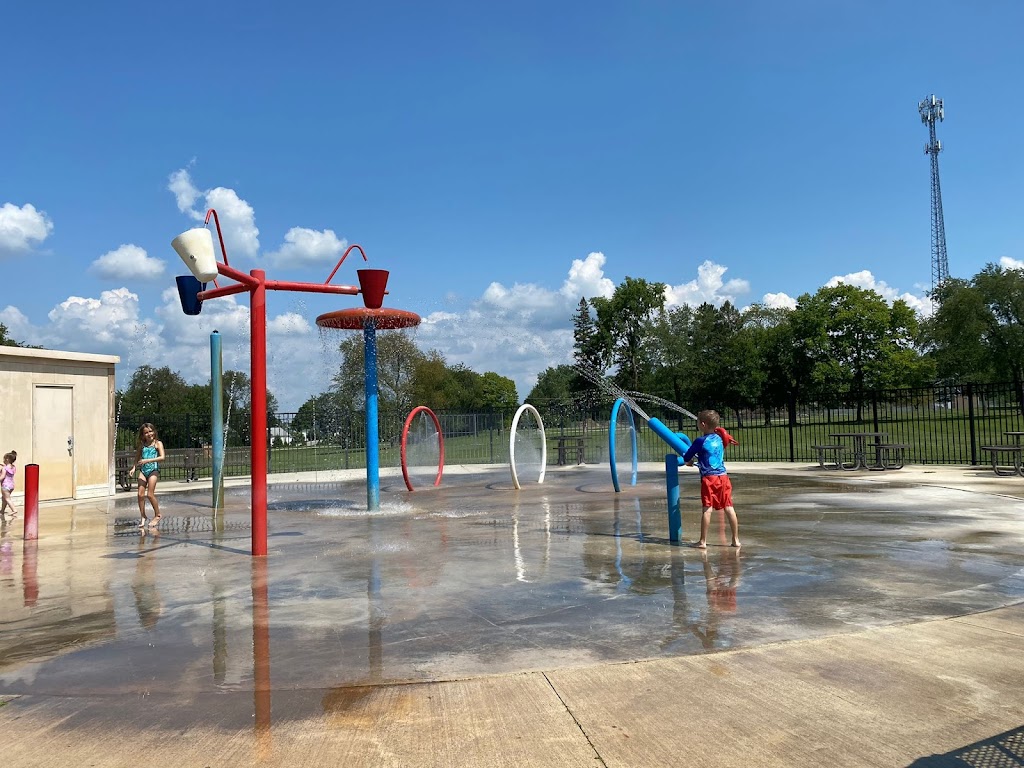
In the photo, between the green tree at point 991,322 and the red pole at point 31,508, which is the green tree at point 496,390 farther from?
the red pole at point 31,508

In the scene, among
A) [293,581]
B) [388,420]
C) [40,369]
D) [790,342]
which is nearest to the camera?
[293,581]

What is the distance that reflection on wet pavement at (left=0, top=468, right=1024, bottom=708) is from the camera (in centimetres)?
488

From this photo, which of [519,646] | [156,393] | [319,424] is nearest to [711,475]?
[519,646]

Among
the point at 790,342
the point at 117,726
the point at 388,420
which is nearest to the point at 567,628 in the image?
the point at 117,726

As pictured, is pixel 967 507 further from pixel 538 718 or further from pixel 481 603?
pixel 538 718

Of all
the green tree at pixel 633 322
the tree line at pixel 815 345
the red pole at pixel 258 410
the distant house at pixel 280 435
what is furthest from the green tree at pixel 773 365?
the red pole at pixel 258 410

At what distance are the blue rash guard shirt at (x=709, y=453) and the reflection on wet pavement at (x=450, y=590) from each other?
0.95 metres

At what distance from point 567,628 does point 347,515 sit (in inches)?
318

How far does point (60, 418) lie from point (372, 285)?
33.5 feet

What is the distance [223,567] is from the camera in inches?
328

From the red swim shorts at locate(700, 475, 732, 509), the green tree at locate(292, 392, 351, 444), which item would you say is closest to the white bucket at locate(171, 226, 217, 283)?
the red swim shorts at locate(700, 475, 732, 509)

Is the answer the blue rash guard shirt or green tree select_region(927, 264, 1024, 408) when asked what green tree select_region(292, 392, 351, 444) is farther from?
green tree select_region(927, 264, 1024, 408)

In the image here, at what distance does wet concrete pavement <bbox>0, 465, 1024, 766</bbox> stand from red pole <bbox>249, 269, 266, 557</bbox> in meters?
0.49

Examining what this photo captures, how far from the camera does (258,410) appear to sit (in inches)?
361
